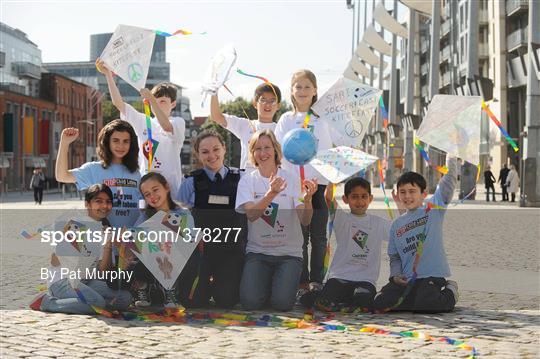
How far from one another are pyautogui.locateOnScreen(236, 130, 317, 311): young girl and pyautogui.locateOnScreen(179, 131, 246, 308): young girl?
0.14 meters

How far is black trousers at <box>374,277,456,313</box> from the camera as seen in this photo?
24.7 feet

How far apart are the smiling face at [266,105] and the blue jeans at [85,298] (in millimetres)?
2261

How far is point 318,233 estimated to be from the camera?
8359 mm

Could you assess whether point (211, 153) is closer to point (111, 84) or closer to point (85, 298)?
point (111, 84)

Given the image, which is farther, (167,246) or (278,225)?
(278,225)

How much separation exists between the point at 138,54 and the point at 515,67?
28.6m

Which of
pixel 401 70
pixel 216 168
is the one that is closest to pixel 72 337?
→ pixel 216 168

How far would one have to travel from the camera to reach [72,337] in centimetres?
639

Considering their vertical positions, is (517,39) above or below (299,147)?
above

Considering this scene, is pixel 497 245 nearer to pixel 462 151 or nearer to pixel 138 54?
pixel 462 151

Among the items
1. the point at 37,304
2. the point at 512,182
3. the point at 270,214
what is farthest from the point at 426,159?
the point at 512,182

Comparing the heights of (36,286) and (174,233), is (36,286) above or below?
below

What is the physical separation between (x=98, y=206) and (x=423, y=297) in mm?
3016

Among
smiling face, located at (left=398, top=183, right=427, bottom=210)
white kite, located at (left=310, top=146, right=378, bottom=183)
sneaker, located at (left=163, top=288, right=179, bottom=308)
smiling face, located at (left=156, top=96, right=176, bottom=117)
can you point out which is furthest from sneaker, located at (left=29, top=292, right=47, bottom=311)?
smiling face, located at (left=398, top=183, right=427, bottom=210)
